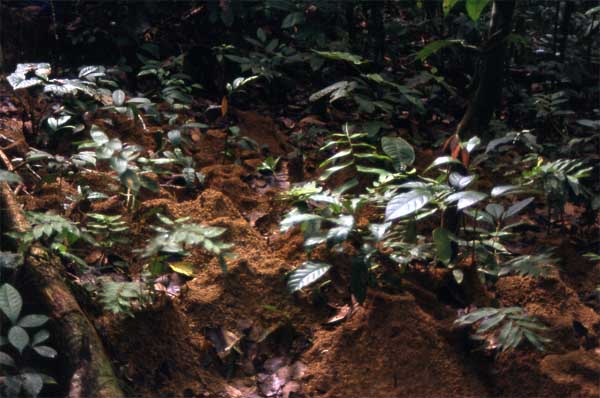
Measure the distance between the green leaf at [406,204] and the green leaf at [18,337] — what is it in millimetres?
1083

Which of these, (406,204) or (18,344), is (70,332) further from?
(406,204)

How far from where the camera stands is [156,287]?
8.56 feet

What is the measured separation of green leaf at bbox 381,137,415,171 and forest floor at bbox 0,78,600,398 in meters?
0.41

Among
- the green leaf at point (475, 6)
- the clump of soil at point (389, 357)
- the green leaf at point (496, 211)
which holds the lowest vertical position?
the clump of soil at point (389, 357)

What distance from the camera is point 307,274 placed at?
2.37m

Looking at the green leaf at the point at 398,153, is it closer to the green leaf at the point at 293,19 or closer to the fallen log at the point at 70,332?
the fallen log at the point at 70,332

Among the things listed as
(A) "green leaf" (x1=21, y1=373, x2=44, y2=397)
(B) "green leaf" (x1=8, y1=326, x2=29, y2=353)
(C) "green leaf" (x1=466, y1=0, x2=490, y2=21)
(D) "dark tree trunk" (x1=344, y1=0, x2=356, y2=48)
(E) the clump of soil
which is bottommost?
(E) the clump of soil

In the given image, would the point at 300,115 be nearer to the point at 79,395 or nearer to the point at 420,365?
the point at 420,365

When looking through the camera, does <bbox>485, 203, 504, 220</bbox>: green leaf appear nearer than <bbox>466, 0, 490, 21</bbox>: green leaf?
No

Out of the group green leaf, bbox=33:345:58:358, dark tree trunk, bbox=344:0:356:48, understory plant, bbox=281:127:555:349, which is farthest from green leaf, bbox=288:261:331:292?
dark tree trunk, bbox=344:0:356:48

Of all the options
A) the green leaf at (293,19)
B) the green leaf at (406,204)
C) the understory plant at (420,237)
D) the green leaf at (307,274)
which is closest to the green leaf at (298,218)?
the understory plant at (420,237)

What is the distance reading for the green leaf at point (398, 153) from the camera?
2.72 meters

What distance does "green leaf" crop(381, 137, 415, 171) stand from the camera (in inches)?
107

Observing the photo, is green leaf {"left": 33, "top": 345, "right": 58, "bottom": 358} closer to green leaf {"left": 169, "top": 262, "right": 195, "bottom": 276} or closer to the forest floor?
the forest floor
